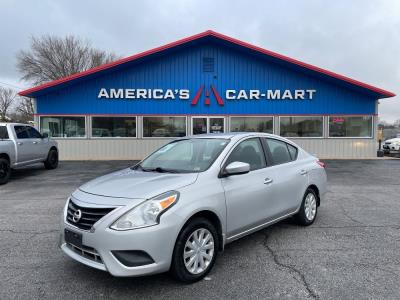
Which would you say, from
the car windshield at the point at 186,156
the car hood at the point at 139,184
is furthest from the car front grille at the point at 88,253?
the car windshield at the point at 186,156

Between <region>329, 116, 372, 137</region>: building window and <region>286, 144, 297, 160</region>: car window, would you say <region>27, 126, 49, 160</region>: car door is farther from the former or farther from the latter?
<region>329, 116, 372, 137</region>: building window

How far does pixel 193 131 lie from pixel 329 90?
743 centimetres

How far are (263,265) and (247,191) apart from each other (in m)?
0.89

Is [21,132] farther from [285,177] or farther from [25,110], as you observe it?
[25,110]

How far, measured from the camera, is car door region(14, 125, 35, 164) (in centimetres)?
1053

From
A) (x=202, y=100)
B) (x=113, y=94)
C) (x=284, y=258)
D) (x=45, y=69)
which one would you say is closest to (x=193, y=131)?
(x=202, y=100)

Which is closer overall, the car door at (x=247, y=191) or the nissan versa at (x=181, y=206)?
the nissan versa at (x=181, y=206)

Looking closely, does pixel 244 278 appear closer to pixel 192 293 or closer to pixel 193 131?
pixel 192 293

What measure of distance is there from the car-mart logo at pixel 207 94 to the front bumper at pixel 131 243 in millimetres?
13948

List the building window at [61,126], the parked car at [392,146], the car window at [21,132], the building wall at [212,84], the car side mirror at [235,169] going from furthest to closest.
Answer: the parked car at [392,146] < the building window at [61,126] < the building wall at [212,84] < the car window at [21,132] < the car side mirror at [235,169]

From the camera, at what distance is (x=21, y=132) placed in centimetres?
1094

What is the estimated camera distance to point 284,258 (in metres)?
4.04

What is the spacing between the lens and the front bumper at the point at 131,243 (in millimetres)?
2994

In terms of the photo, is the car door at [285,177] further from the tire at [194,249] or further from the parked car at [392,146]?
the parked car at [392,146]
